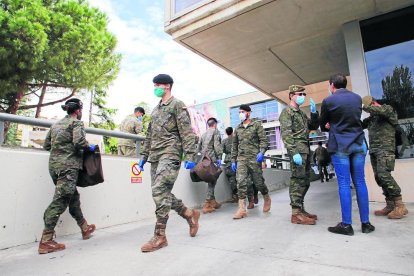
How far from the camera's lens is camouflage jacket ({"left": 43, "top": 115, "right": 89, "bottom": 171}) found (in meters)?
3.38

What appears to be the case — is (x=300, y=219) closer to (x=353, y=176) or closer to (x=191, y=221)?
(x=353, y=176)

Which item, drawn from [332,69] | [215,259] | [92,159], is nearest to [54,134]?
[92,159]

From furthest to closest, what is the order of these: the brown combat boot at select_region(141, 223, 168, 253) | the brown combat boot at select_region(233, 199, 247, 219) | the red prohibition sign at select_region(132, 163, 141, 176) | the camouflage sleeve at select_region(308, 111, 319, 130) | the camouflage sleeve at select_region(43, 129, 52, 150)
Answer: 1. the red prohibition sign at select_region(132, 163, 141, 176)
2. the brown combat boot at select_region(233, 199, 247, 219)
3. the camouflage sleeve at select_region(308, 111, 319, 130)
4. the camouflage sleeve at select_region(43, 129, 52, 150)
5. the brown combat boot at select_region(141, 223, 168, 253)

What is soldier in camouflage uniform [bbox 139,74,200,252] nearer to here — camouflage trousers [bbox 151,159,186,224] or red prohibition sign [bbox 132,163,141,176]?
camouflage trousers [bbox 151,159,186,224]

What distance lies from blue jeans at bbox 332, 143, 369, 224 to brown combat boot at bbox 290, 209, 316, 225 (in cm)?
59

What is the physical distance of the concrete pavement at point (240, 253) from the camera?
2.28m

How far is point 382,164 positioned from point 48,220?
428 cm

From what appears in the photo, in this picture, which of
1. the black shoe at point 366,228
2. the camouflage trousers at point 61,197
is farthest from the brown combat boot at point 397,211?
the camouflage trousers at point 61,197

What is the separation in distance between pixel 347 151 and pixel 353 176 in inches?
12.4

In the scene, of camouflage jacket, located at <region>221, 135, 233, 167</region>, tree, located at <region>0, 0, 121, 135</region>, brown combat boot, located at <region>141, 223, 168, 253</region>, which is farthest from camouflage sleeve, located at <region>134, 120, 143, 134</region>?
tree, located at <region>0, 0, 121, 135</region>

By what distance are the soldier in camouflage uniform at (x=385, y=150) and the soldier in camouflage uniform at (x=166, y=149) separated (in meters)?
2.44

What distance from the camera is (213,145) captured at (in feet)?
20.4

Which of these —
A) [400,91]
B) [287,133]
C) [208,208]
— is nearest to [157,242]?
[287,133]

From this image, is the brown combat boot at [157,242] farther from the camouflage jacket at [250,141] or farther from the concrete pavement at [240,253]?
the camouflage jacket at [250,141]
